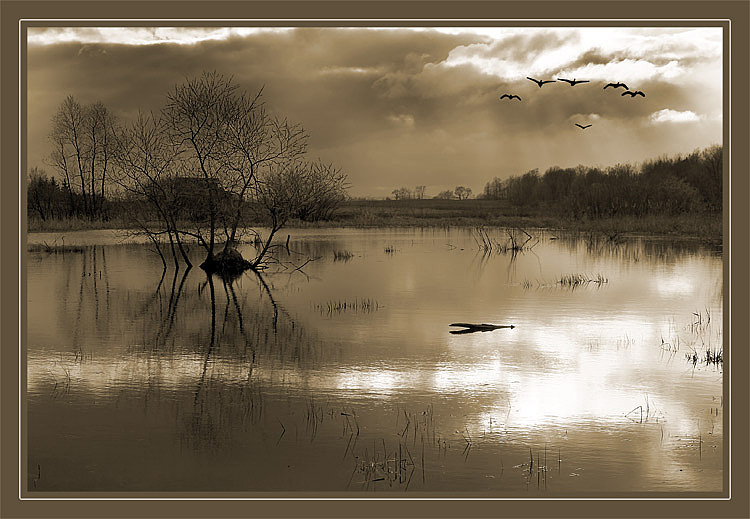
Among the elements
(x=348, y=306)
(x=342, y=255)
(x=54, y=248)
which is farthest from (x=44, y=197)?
(x=348, y=306)

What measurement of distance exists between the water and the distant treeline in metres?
27.5

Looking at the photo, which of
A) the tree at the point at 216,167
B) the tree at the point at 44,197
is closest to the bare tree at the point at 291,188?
the tree at the point at 216,167

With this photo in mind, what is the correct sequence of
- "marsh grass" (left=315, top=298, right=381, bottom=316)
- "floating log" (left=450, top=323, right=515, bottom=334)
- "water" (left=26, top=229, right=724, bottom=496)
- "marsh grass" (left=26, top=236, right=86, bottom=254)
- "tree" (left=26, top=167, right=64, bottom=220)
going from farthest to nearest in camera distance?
1. "tree" (left=26, top=167, right=64, bottom=220)
2. "marsh grass" (left=26, top=236, right=86, bottom=254)
3. "marsh grass" (left=315, top=298, right=381, bottom=316)
4. "floating log" (left=450, top=323, right=515, bottom=334)
5. "water" (left=26, top=229, right=724, bottom=496)

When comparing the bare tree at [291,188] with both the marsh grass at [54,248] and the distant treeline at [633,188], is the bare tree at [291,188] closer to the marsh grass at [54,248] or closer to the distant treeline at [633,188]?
the marsh grass at [54,248]

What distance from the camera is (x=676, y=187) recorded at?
155 ft

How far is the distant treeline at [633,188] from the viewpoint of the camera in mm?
47094

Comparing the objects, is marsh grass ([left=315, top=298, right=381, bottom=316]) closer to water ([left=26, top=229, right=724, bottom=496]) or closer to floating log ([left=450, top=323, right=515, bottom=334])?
water ([left=26, top=229, right=724, bottom=496])

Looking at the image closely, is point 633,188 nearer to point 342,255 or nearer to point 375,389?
point 342,255

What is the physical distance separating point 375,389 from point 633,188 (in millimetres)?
41352

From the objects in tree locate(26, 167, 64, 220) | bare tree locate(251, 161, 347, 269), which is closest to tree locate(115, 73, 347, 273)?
bare tree locate(251, 161, 347, 269)

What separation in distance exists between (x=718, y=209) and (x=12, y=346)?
148 feet

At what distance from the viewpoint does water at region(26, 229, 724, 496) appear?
7574 millimetres
